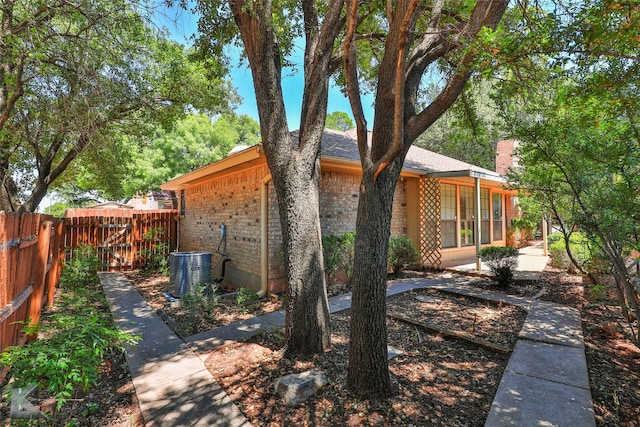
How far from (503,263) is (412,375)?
5235mm

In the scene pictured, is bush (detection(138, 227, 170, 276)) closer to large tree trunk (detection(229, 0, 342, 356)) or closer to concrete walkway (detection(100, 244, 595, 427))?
concrete walkway (detection(100, 244, 595, 427))

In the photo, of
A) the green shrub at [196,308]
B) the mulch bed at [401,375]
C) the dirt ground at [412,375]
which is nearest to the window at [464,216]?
the dirt ground at [412,375]

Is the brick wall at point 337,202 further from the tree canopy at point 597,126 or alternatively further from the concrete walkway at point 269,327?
the tree canopy at point 597,126

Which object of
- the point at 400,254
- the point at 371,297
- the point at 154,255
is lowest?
the point at 154,255

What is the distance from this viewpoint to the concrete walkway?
104 inches

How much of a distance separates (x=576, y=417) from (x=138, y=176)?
23.4 metres

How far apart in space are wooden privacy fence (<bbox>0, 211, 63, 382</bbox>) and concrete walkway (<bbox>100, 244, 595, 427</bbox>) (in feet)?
3.28

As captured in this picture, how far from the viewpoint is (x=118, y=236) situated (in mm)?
10680

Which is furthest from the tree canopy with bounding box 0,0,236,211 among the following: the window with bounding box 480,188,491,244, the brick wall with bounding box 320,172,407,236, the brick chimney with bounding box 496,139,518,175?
the brick chimney with bounding box 496,139,518,175

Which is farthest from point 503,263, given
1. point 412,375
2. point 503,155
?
point 503,155

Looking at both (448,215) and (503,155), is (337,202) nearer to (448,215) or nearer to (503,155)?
(448,215)

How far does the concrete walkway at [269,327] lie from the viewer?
8.64 ft

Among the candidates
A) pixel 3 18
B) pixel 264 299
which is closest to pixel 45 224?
pixel 3 18

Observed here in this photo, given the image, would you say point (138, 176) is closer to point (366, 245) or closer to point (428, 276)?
point (428, 276)
